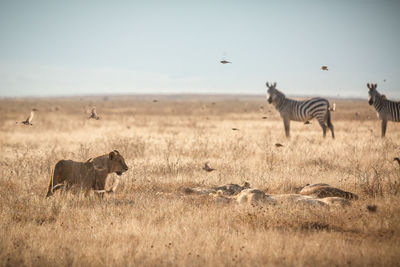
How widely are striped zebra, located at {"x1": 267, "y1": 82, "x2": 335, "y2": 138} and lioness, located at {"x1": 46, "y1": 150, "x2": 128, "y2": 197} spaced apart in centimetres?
1271

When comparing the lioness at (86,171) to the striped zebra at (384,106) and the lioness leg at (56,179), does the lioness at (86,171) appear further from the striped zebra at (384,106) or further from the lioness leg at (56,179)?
the striped zebra at (384,106)

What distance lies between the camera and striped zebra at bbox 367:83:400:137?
51.9 feet

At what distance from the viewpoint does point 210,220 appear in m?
5.33

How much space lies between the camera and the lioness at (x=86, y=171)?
6.27 metres

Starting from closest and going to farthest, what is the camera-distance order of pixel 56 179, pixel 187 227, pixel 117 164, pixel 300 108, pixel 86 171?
1. pixel 187 227
2. pixel 56 179
3. pixel 86 171
4. pixel 117 164
5. pixel 300 108

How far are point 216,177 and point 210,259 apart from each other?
15.2 feet

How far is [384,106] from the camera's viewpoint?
16.1 metres

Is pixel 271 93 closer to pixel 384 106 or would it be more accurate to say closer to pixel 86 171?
pixel 384 106

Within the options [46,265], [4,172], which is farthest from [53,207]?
[4,172]

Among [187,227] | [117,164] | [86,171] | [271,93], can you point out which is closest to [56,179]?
[86,171]

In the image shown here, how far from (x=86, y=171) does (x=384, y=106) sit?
14.5 metres

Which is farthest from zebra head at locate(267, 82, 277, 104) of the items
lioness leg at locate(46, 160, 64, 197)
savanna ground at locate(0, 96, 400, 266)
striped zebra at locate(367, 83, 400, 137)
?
lioness leg at locate(46, 160, 64, 197)

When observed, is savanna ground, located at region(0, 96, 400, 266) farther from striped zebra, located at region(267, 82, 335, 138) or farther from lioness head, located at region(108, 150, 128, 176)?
striped zebra, located at region(267, 82, 335, 138)

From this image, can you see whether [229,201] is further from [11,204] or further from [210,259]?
[11,204]
